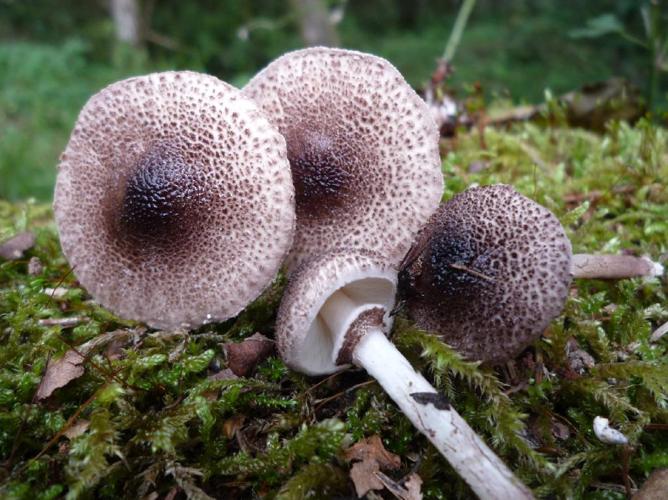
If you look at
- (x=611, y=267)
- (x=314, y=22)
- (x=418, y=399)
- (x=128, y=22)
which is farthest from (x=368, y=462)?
(x=128, y=22)

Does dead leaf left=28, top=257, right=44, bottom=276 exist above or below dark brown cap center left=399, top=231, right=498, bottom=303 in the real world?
below

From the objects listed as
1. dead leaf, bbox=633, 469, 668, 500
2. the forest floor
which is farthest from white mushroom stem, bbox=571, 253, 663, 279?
dead leaf, bbox=633, 469, 668, 500

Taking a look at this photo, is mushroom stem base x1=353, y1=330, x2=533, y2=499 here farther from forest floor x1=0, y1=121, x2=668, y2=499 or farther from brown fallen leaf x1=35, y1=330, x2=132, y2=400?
brown fallen leaf x1=35, y1=330, x2=132, y2=400

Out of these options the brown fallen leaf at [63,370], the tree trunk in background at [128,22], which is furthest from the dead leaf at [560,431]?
the tree trunk in background at [128,22]

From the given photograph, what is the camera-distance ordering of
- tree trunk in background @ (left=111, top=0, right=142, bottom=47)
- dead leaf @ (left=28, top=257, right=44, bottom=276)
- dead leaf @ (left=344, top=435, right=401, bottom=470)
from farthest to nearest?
tree trunk in background @ (left=111, top=0, right=142, bottom=47) → dead leaf @ (left=28, top=257, right=44, bottom=276) → dead leaf @ (left=344, top=435, right=401, bottom=470)

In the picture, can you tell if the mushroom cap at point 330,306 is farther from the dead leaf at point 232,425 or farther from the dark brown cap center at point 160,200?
the dark brown cap center at point 160,200

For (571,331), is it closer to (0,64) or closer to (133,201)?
(133,201)

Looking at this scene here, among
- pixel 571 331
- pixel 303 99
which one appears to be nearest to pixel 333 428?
pixel 571 331

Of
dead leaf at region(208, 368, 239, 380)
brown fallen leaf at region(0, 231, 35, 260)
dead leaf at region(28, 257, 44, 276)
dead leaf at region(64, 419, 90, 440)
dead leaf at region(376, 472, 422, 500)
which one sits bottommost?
dead leaf at region(376, 472, 422, 500)
